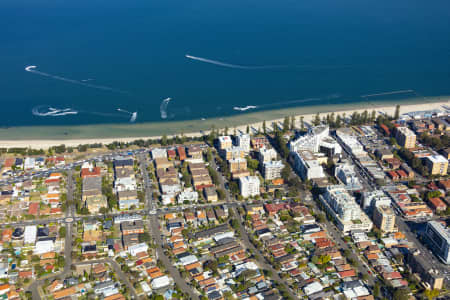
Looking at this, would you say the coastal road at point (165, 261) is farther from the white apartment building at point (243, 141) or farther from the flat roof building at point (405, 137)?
the flat roof building at point (405, 137)

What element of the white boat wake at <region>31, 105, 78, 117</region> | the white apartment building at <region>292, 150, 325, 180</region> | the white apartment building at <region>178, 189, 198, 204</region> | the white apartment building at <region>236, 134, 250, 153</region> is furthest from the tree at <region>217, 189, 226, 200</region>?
the white boat wake at <region>31, 105, 78, 117</region>

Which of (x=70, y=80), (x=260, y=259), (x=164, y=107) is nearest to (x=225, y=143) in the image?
(x=164, y=107)

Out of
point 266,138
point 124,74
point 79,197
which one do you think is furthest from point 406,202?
point 124,74

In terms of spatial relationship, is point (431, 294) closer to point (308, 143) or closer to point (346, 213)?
point (346, 213)

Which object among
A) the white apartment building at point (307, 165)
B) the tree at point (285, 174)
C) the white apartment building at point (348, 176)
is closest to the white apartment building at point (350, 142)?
the white apartment building at point (348, 176)

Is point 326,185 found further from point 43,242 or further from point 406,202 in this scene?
point 43,242
